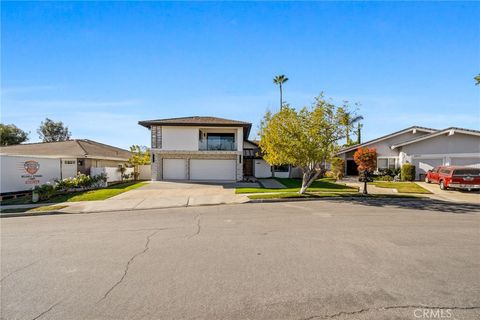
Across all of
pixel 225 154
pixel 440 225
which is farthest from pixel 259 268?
pixel 225 154

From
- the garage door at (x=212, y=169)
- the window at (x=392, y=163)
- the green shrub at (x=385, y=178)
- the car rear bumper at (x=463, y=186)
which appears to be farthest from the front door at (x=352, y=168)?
the garage door at (x=212, y=169)

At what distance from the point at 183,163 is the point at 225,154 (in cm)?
424

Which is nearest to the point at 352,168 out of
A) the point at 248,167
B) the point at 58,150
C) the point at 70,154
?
the point at 248,167

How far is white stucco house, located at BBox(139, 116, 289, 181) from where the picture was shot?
25581 mm

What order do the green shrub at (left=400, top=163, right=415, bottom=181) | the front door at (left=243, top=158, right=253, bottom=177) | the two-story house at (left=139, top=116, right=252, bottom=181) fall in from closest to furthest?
the green shrub at (left=400, top=163, right=415, bottom=181) → the two-story house at (left=139, top=116, right=252, bottom=181) → the front door at (left=243, top=158, right=253, bottom=177)

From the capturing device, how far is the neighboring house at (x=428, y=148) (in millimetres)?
23953

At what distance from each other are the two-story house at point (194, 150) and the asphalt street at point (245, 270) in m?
17.0

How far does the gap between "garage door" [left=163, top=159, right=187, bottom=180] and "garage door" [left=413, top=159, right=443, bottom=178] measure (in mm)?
22225

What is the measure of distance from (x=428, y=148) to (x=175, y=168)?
24.1 metres

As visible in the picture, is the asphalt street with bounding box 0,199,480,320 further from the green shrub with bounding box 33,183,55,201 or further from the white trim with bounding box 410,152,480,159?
the white trim with bounding box 410,152,480,159

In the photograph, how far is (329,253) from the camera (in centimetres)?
566

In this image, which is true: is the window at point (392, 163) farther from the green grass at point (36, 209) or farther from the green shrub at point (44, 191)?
the green shrub at point (44, 191)

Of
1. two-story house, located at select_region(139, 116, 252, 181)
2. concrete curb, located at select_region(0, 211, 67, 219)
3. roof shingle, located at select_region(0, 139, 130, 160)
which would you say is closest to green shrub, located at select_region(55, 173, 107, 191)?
roof shingle, located at select_region(0, 139, 130, 160)

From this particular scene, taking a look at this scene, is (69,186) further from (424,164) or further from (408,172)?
(424,164)
